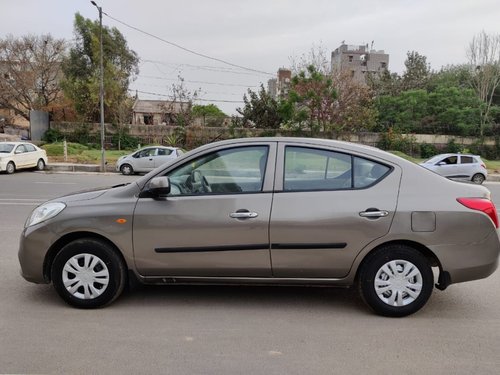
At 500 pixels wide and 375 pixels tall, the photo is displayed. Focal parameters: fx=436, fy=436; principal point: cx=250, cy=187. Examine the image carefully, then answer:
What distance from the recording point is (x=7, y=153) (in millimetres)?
18219

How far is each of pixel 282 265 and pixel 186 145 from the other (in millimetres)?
27022

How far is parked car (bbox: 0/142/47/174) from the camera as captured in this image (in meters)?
18.1

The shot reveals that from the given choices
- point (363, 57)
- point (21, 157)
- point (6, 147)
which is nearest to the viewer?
point (6, 147)

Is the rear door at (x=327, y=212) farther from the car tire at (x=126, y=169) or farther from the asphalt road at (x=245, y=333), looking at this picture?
the car tire at (x=126, y=169)

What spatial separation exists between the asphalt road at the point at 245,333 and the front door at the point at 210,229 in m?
0.44

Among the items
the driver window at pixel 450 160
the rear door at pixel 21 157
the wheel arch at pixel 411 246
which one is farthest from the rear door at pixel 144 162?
the wheel arch at pixel 411 246

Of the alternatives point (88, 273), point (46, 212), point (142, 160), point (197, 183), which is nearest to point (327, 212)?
point (197, 183)

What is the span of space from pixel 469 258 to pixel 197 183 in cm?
247

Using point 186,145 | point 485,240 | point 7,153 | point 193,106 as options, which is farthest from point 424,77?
point 485,240

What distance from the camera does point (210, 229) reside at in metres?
3.76

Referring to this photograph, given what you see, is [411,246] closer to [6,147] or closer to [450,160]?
[450,160]

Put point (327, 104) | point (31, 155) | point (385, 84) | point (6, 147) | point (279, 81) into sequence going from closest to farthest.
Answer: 1. point (6, 147)
2. point (31, 155)
3. point (327, 104)
4. point (279, 81)
5. point (385, 84)

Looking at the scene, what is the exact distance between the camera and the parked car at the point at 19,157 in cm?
1806

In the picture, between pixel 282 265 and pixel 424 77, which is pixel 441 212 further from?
pixel 424 77
